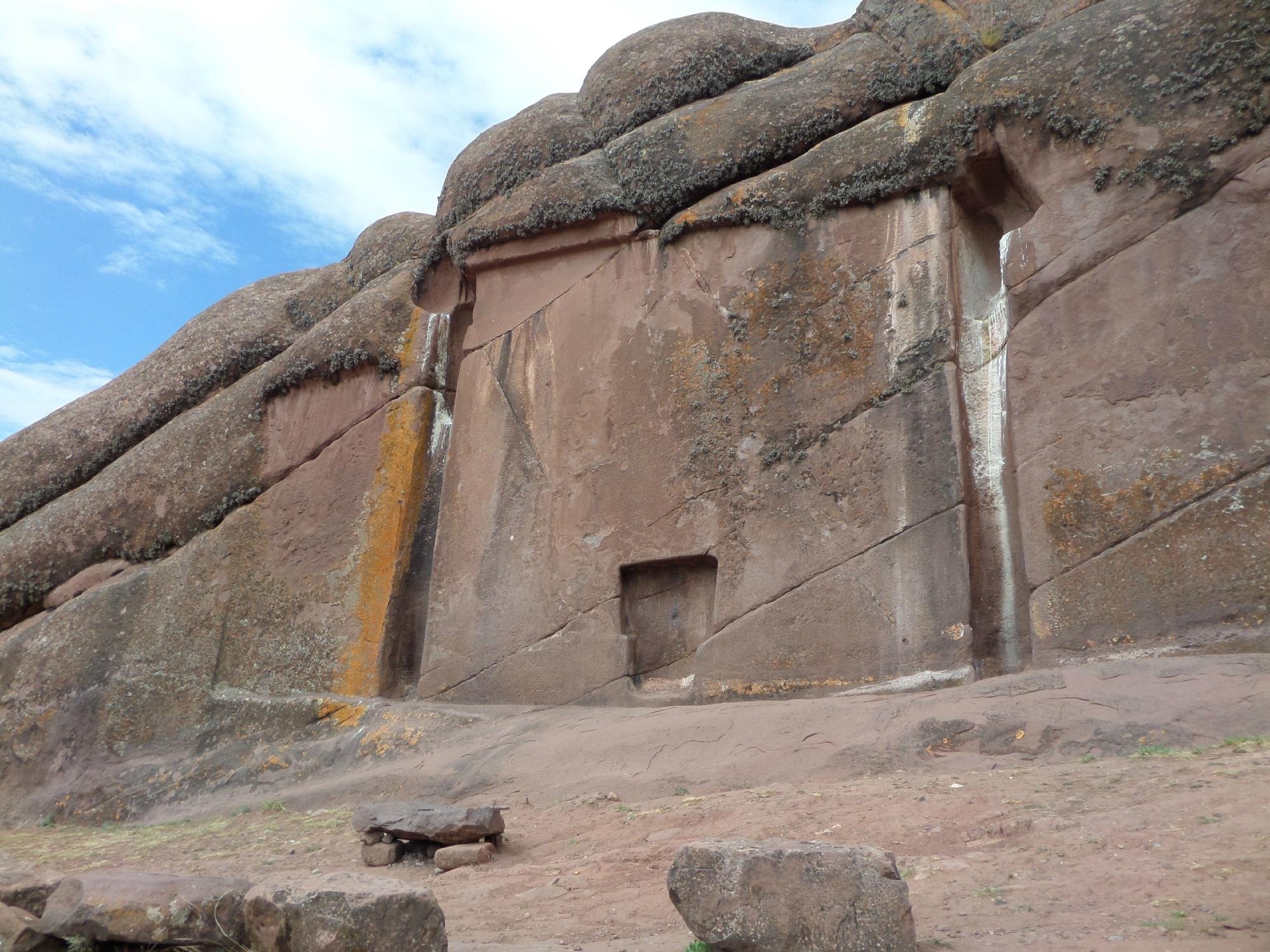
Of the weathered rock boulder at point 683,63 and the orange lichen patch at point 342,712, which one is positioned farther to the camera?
the weathered rock boulder at point 683,63

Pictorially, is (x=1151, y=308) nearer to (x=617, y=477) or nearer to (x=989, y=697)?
(x=989, y=697)

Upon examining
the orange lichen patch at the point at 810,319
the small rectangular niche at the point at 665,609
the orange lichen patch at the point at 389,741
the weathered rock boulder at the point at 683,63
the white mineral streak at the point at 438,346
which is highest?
the weathered rock boulder at the point at 683,63

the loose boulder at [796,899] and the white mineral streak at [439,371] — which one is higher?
the white mineral streak at [439,371]

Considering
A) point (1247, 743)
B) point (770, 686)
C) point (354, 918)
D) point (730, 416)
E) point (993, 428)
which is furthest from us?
point (730, 416)

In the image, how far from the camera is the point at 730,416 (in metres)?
8.67

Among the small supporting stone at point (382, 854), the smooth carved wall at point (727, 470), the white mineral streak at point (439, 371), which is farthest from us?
the white mineral streak at point (439, 371)

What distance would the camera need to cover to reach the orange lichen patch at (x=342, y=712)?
29.9ft

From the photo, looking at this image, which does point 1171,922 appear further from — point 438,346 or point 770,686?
point 438,346

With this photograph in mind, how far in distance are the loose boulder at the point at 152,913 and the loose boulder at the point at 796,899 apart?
1724 millimetres

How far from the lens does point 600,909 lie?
4.64 m

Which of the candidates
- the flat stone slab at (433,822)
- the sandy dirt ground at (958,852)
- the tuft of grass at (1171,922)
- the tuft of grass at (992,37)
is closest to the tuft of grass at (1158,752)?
the sandy dirt ground at (958,852)

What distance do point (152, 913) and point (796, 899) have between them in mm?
2382

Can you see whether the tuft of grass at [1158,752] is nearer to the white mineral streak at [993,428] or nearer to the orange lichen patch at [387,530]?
the white mineral streak at [993,428]

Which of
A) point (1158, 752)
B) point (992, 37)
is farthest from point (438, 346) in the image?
point (1158, 752)
